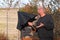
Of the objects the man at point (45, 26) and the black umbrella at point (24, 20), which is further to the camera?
the black umbrella at point (24, 20)

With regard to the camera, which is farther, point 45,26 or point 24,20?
point 24,20

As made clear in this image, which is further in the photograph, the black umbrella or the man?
the black umbrella

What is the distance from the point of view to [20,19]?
928 cm

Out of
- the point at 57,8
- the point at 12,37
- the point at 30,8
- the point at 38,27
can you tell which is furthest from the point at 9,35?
the point at 38,27

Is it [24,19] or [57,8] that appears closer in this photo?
[24,19]

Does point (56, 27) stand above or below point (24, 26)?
below

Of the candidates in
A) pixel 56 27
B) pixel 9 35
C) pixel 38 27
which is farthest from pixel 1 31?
pixel 38 27

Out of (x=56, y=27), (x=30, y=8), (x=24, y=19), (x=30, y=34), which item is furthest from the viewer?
(x=30, y=8)

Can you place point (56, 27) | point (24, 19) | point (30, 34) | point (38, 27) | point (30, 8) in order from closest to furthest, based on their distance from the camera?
1. point (38, 27)
2. point (24, 19)
3. point (30, 34)
4. point (56, 27)
5. point (30, 8)

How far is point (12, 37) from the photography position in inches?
480

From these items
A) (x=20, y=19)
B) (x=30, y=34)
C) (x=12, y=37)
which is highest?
(x=20, y=19)

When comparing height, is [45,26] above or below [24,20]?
above

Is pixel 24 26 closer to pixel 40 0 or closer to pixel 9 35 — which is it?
pixel 9 35

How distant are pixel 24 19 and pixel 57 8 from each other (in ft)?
12.5
